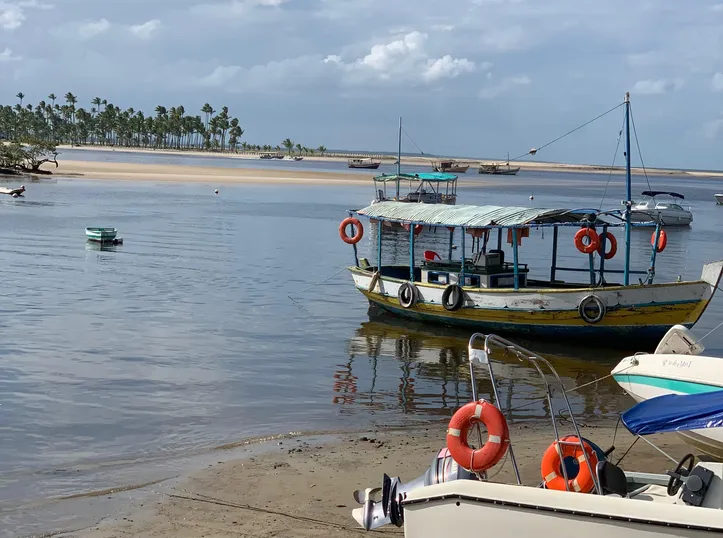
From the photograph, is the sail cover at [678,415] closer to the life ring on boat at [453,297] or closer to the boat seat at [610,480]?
the boat seat at [610,480]

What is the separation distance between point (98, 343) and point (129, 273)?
11.1 m

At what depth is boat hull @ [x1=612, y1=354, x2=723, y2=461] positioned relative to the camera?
11.0 metres

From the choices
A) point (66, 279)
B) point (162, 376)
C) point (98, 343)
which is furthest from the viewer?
point (66, 279)

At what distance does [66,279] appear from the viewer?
28.1 meters

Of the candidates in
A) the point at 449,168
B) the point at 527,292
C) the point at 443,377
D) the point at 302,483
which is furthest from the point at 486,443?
the point at 449,168

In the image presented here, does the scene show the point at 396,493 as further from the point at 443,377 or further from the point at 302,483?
the point at 443,377

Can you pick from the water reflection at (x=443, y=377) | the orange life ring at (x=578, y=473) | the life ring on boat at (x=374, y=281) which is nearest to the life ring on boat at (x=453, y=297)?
the water reflection at (x=443, y=377)

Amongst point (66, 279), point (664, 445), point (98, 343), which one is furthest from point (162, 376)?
point (66, 279)

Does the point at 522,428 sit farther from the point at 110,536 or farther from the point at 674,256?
the point at 674,256

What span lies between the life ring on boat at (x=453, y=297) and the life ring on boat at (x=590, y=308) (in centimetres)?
293

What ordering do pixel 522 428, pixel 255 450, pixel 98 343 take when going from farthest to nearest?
pixel 98 343 < pixel 522 428 < pixel 255 450

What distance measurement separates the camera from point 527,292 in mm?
20219

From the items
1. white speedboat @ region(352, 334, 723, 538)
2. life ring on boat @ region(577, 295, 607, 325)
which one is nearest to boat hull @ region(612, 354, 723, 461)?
white speedboat @ region(352, 334, 723, 538)

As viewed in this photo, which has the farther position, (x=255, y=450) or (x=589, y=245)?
(x=589, y=245)
